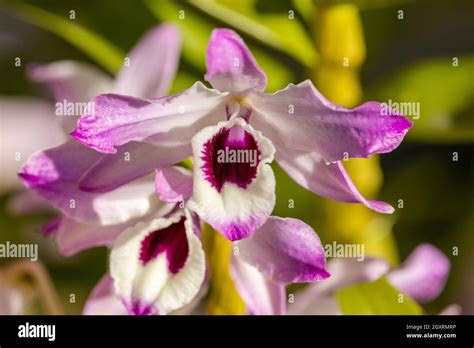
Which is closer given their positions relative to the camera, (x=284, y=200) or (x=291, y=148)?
(x=291, y=148)

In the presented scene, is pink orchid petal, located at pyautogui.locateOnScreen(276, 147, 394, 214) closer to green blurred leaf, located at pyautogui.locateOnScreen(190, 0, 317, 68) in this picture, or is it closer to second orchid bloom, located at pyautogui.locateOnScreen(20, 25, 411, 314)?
second orchid bloom, located at pyautogui.locateOnScreen(20, 25, 411, 314)

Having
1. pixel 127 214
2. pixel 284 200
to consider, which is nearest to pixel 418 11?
pixel 284 200

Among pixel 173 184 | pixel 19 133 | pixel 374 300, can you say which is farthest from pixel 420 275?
pixel 19 133

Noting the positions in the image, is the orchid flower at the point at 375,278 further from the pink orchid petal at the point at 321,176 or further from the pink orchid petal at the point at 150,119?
the pink orchid petal at the point at 150,119

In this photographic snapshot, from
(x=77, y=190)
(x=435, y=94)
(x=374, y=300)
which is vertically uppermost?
(x=435, y=94)

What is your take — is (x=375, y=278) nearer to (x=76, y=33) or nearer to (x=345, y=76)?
(x=345, y=76)

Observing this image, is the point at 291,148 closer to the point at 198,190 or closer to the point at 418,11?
the point at 198,190
